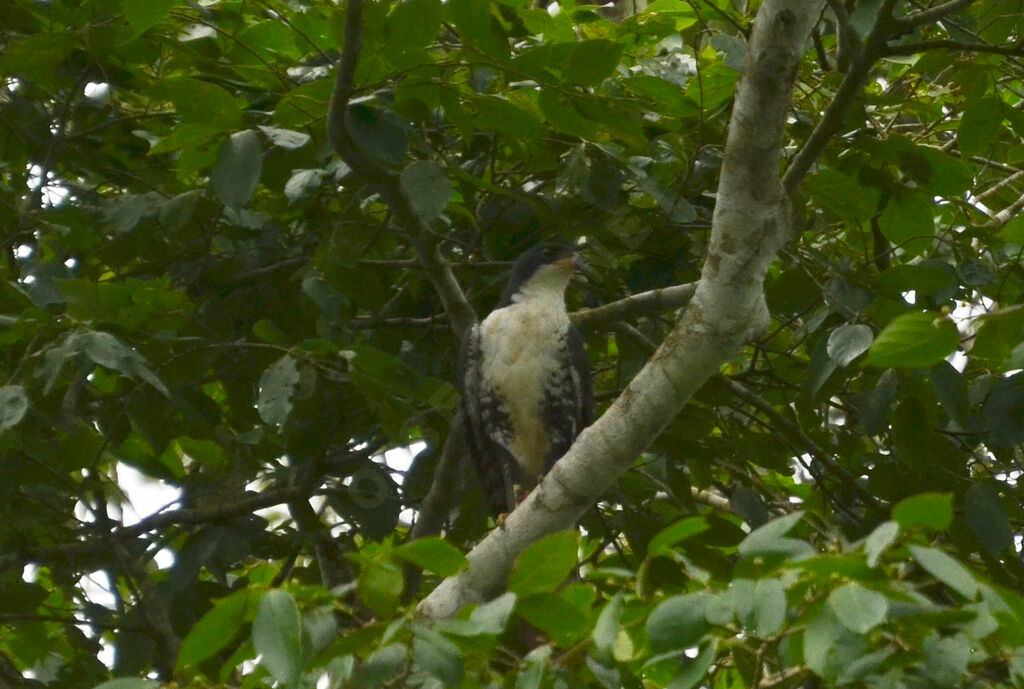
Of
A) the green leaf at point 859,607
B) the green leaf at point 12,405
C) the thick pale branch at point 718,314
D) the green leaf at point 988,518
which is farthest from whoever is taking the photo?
the green leaf at point 988,518

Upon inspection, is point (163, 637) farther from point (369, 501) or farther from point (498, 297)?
point (498, 297)

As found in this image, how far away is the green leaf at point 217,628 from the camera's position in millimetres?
2113

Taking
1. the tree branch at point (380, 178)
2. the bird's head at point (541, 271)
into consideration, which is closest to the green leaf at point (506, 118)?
the tree branch at point (380, 178)

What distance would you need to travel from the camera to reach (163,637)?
4.15 m

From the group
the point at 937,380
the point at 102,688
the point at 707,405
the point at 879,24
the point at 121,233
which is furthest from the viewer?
the point at 707,405

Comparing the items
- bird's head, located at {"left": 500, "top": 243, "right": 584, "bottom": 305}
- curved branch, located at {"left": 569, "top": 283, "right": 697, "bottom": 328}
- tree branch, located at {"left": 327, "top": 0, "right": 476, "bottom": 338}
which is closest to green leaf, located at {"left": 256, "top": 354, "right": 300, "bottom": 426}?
tree branch, located at {"left": 327, "top": 0, "right": 476, "bottom": 338}

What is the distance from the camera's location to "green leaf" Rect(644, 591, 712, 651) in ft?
6.70

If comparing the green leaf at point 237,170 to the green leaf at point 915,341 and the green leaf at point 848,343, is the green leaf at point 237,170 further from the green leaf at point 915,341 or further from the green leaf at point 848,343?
the green leaf at point 915,341

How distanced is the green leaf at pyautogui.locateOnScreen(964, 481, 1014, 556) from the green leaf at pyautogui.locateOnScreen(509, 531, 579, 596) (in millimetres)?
1813

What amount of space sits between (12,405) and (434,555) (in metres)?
1.40

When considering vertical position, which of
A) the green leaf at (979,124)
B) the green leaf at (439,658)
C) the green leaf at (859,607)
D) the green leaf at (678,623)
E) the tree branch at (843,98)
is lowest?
the green leaf at (859,607)

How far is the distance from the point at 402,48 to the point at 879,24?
1.09m

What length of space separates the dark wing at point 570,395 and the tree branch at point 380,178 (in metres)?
0.52

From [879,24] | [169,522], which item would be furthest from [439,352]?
[879,24]
